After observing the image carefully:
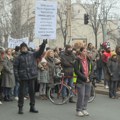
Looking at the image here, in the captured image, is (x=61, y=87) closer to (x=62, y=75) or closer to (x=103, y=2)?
(x=62, y=75)

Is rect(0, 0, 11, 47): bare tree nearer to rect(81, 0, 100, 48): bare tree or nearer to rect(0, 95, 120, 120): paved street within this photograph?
rect(81, 0, 100, 48): bare tree

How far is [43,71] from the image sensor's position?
13.7 m

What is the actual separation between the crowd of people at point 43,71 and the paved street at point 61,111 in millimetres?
300

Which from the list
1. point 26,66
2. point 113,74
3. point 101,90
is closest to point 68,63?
point 113,74

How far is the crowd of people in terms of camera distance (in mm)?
10414

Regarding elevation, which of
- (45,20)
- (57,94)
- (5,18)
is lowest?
(57,94)

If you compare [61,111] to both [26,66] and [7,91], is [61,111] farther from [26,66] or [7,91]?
[7,91]

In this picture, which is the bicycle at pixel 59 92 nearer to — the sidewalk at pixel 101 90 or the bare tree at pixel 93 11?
the sidewalk at pixel 101 90

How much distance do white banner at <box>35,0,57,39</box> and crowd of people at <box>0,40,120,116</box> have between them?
1.67ft

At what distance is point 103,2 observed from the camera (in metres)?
46.9

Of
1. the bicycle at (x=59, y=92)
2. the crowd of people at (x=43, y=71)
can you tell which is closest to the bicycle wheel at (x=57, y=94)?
the bicycle at (x=59, y=92)

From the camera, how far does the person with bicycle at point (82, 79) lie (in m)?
10.3

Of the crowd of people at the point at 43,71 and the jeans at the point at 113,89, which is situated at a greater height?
the crowd of people at the point at 43,71

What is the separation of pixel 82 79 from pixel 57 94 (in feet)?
8.16
